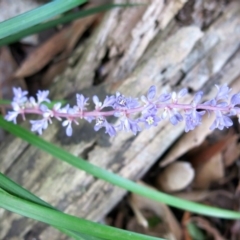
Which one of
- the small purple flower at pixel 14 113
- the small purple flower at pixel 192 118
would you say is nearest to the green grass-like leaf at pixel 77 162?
the small purple flower at pixel 14 113

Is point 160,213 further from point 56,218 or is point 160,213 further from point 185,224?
point 56,218

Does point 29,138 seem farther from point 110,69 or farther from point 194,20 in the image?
point 194,20

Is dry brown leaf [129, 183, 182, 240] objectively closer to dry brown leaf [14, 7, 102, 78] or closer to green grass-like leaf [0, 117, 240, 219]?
green grass-like leaf [0, 117, 240, 219]

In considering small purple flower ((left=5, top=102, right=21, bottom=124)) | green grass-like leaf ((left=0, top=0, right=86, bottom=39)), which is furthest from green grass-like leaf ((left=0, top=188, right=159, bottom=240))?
green grass-like leaf ((left=0, top=0, right=86, bottom=39))

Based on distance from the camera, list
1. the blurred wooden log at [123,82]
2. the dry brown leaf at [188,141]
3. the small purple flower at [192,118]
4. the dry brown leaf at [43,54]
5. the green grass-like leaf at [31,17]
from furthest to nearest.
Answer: the dry brown leaf at [43,54]
the dry brown leaf at [188,141]
the blurred wooden log at [123,82]
the green grass-like leaf at [31,17]
the small purple flower at [192,118]

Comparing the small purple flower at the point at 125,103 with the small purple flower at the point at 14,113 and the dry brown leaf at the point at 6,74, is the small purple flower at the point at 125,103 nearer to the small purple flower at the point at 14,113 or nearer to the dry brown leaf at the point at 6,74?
the small purple flower at the point at 14,113

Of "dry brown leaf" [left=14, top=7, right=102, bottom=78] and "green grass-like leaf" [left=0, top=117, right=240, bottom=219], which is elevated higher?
"dry brown leaf" [left=14, top=7, right=102, bottom=78]

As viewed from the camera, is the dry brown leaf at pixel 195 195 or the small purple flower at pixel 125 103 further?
the dry brown leaf at pixel 195 195
